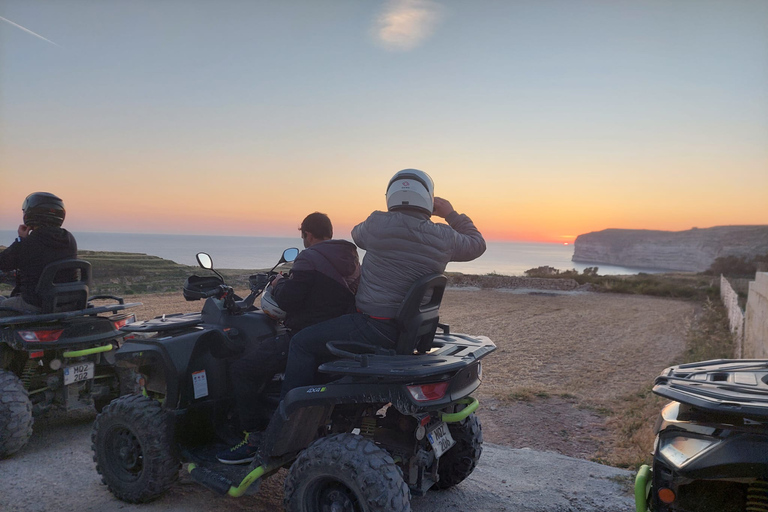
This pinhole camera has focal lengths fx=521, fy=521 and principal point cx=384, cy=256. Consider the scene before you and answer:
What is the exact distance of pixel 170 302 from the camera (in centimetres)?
1847

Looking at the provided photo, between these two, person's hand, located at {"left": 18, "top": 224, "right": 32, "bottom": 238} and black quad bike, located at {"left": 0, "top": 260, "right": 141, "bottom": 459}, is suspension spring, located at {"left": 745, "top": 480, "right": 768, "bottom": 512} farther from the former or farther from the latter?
person's hand, located at {"left": 18, "top": 224, "right": 32, "bottom": 238}

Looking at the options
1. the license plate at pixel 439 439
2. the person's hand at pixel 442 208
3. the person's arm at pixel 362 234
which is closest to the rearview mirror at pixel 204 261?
the person's arm at pixel 362 234

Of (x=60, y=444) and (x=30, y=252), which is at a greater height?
(x=30, y=252)

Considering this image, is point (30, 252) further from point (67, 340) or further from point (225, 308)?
point (225, 308)

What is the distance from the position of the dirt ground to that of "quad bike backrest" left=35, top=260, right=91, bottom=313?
477cm

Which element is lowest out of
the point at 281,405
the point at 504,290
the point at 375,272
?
the point at 504,290

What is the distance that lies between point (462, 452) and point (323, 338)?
5.18 ft

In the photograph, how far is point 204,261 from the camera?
4047 mm

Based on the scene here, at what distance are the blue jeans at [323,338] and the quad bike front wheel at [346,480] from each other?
1.51ft

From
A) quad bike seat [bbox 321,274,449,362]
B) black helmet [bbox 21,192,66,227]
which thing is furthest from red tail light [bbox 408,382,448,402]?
black helmet [bbox 21,192,66,227]

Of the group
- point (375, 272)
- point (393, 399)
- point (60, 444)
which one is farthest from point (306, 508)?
point (60, 444)

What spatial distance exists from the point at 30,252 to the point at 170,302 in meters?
13.9

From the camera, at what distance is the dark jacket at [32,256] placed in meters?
5.21

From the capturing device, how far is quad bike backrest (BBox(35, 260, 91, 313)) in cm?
529
